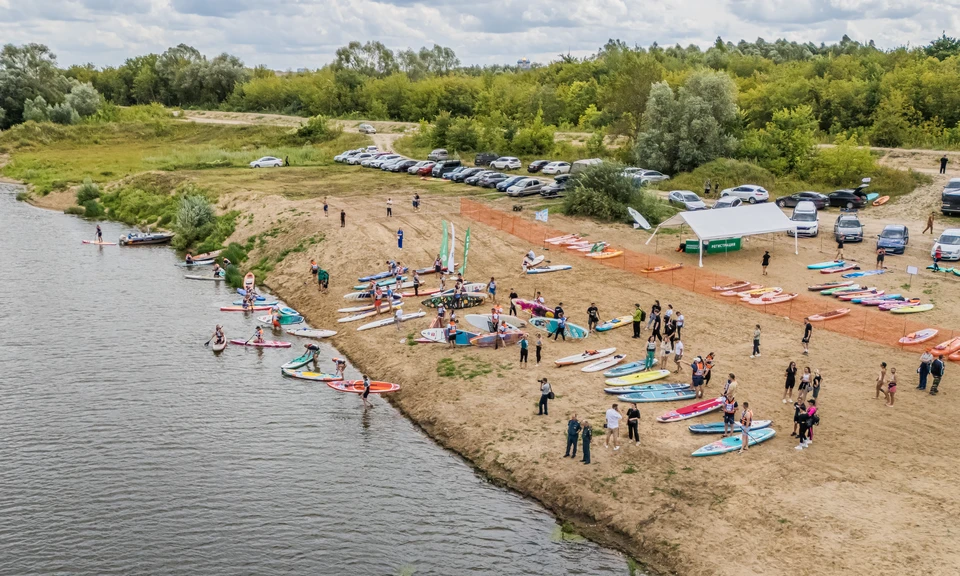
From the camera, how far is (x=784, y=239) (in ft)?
176

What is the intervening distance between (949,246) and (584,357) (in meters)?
25.0

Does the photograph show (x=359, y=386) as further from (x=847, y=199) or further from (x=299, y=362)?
(x=847, y=199)

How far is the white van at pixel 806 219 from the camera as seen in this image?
175 ft

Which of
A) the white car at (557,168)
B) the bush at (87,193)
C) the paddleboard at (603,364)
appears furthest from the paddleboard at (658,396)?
the bush at (87,193)

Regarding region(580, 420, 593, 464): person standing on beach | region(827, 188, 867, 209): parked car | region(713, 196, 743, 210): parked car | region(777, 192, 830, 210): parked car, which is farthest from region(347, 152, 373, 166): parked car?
region(580, 420, 593, 464): person standing on beach

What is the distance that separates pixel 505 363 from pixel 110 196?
180ft

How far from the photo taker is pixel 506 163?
260ft

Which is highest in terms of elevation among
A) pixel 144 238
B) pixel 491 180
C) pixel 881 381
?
pixel 491 180

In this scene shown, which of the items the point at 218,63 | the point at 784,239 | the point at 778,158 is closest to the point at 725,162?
the point at 778,158

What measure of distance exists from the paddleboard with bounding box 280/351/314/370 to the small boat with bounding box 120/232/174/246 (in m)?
29.6

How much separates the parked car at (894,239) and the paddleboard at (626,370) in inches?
908

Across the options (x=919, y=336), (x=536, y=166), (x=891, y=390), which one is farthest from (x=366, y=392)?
(x=536, y=166)

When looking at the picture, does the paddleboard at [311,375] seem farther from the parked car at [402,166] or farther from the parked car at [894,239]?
the parked car at [402,166]

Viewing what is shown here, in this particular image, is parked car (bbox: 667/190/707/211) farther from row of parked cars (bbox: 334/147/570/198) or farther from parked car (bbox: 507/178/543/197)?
parked car (bbox: 507/178/543/197)
